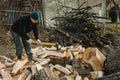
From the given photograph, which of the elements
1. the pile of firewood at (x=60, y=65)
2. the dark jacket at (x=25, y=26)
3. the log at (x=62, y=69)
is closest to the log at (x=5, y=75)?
the pile of firewood at (x=60, y=65)

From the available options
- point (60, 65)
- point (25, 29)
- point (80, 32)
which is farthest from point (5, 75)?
point (80, 32)

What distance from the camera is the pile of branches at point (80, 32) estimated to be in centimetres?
1456

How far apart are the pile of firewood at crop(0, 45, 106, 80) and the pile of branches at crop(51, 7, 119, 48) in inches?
82.4

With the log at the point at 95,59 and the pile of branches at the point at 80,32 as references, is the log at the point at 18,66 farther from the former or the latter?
the pile of branches at the point at 80,32

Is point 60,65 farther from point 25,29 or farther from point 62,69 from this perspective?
point 25,29

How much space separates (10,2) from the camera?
19.1m

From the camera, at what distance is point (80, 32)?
14.9m

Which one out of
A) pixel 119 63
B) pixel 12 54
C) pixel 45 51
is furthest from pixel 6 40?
pixel 119 63

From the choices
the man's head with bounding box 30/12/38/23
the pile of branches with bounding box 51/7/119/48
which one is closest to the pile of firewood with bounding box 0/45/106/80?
the man's head with bounding box 30/12/38/23

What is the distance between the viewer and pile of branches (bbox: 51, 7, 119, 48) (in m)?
14.6

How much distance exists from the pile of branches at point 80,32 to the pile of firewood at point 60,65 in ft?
6.87

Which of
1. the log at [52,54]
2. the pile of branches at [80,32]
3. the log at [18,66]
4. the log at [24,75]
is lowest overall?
the log at [24,75]

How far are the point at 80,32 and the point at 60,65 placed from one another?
370cm

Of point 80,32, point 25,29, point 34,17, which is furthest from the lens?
point 80,32
